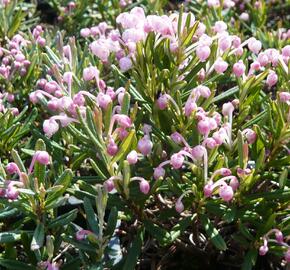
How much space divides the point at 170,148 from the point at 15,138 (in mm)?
393

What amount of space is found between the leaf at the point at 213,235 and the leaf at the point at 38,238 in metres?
0.32

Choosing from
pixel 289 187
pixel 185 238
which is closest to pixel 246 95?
pixel 289 187

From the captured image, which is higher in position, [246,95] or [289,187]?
[246,95]

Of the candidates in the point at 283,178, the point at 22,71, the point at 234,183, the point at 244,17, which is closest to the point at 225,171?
the point at 234,183

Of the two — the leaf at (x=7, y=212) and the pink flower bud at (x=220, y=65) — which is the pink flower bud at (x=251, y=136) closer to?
the pink flower bud at (x=220, y=65)

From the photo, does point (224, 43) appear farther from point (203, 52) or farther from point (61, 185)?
point (61, 185)

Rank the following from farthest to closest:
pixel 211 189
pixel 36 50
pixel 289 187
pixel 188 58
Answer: pixel 36 50 < pixel 188 58 < pixel 289 187 < pixel 211 189

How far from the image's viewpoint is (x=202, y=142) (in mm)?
1179

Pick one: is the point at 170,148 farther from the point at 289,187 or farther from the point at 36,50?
the point at 36,50

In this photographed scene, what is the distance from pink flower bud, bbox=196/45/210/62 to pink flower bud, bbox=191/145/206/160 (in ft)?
0.76

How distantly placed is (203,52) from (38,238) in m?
0.51

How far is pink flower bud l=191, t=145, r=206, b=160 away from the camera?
43.4 inches

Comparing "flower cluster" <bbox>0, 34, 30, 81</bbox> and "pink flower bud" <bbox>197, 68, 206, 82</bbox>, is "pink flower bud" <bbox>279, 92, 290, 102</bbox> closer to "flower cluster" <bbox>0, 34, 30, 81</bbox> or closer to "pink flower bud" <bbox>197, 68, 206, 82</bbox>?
"pink flower bud" <bbox>197, 68, 206, 82</bbox>

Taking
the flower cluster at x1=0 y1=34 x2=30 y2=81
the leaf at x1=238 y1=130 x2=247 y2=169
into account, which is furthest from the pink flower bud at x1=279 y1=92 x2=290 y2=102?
the flower cluster at x1=0 y1=34 x2=30 y2=81
